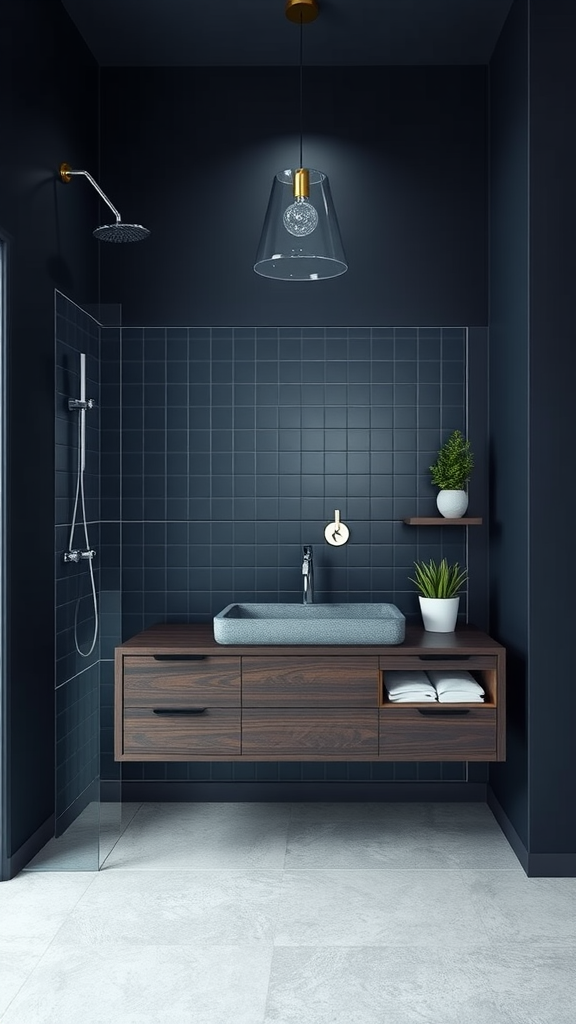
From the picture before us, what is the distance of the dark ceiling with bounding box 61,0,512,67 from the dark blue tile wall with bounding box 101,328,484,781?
3.80 feet

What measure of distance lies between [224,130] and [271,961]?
10.5 ft

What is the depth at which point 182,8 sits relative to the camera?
3.28 metres

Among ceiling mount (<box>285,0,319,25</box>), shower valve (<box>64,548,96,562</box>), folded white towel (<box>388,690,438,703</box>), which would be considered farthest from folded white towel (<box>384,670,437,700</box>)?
ceiling mount (<box>285,0,319,25</box>)

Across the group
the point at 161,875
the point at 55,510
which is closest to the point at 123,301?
the point at 55,510

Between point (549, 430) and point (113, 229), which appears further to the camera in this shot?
point (113, 229)

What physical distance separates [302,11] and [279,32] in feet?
0.72

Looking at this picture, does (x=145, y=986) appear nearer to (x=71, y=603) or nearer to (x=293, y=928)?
(x=293, y=928)

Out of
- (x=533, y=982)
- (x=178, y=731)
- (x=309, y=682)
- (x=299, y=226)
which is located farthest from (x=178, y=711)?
(x=299, y=226)

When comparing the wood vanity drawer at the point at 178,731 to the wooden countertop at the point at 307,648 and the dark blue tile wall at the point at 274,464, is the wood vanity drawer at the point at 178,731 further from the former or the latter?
the dark blue tile wall at the point at 274,464

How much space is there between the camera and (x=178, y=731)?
305 cm

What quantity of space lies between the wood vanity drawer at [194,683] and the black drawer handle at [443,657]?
2.20 ft

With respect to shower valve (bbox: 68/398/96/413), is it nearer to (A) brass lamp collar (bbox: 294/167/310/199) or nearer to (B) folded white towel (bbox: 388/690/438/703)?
(A) brass lamp collar (bbox: 294/167/310/199)

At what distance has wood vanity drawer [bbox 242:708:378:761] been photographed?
120 inches

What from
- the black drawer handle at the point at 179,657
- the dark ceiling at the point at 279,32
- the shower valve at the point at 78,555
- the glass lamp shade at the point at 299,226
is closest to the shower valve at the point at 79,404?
the shower valve at the point at 78,555
